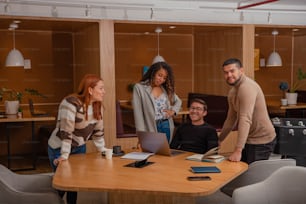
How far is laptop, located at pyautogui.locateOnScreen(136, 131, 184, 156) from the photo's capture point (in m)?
3.58

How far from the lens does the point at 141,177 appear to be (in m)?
2.96

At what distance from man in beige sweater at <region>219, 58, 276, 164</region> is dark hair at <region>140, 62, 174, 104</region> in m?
0.75

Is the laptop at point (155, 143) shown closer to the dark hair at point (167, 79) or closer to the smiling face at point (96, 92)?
the smiling face at point (96, 92)

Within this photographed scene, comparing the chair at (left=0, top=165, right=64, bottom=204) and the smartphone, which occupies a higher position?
the smartphone

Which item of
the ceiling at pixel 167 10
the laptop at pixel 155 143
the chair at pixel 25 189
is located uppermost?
the ceiling at pixel 167 10

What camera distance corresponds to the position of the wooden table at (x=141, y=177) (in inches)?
106

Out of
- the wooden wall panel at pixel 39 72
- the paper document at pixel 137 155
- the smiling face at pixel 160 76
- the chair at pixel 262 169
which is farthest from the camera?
the wooden wall panel at pixel 39 72

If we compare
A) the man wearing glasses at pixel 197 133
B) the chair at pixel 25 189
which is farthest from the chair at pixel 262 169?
the chair at pixel 25 189

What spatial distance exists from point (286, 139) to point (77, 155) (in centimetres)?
231

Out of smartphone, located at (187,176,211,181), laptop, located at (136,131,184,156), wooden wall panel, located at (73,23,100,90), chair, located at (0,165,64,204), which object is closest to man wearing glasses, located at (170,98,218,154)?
laptop, located at (136,131,184,156)

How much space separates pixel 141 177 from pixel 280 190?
3.05ft

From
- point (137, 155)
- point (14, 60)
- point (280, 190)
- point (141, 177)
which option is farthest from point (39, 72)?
point (280, 190)

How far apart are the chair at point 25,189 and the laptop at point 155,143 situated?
0.83m

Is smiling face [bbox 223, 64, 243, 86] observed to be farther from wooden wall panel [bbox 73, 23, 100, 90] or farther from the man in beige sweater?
wooden wall panel [bbox 73, 23, 100, 90]
